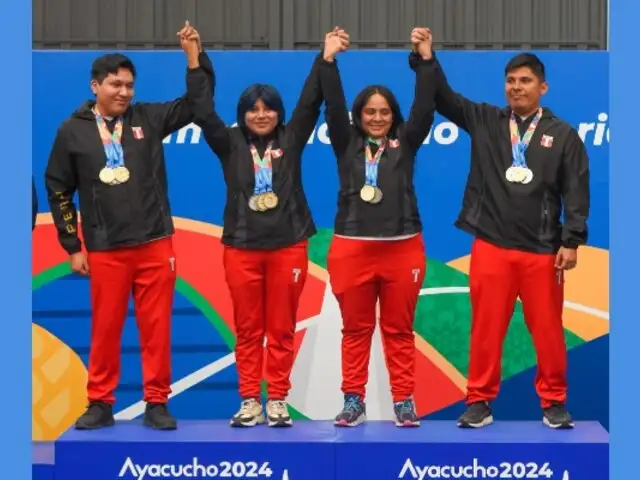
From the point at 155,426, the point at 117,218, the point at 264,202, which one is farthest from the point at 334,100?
the point at 155,426

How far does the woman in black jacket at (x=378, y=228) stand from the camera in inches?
210

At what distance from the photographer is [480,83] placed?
6.61 metres

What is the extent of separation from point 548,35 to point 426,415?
8.89ft

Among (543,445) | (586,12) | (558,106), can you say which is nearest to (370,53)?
(558,106)

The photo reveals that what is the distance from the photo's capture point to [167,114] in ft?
17.9

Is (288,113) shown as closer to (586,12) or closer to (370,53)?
(370,53)

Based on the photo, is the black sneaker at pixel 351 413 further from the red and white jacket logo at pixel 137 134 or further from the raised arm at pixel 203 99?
the red and white jacket logo at pixel 137 134

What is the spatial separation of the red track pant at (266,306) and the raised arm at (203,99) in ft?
1.82

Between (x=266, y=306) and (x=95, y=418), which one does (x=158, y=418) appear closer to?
(x=95, y=418)

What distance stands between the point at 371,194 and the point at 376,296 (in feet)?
1.71

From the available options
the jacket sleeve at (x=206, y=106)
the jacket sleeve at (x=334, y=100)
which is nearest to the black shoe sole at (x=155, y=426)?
the jacket sleeve at (x=206, y=106)

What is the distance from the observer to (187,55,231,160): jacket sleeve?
531 centimetres

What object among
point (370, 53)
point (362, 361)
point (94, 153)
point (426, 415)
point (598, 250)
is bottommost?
point (426, 415)

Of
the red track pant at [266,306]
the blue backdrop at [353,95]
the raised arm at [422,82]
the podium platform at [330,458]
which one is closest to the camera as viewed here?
the podium platform at [330,458]
